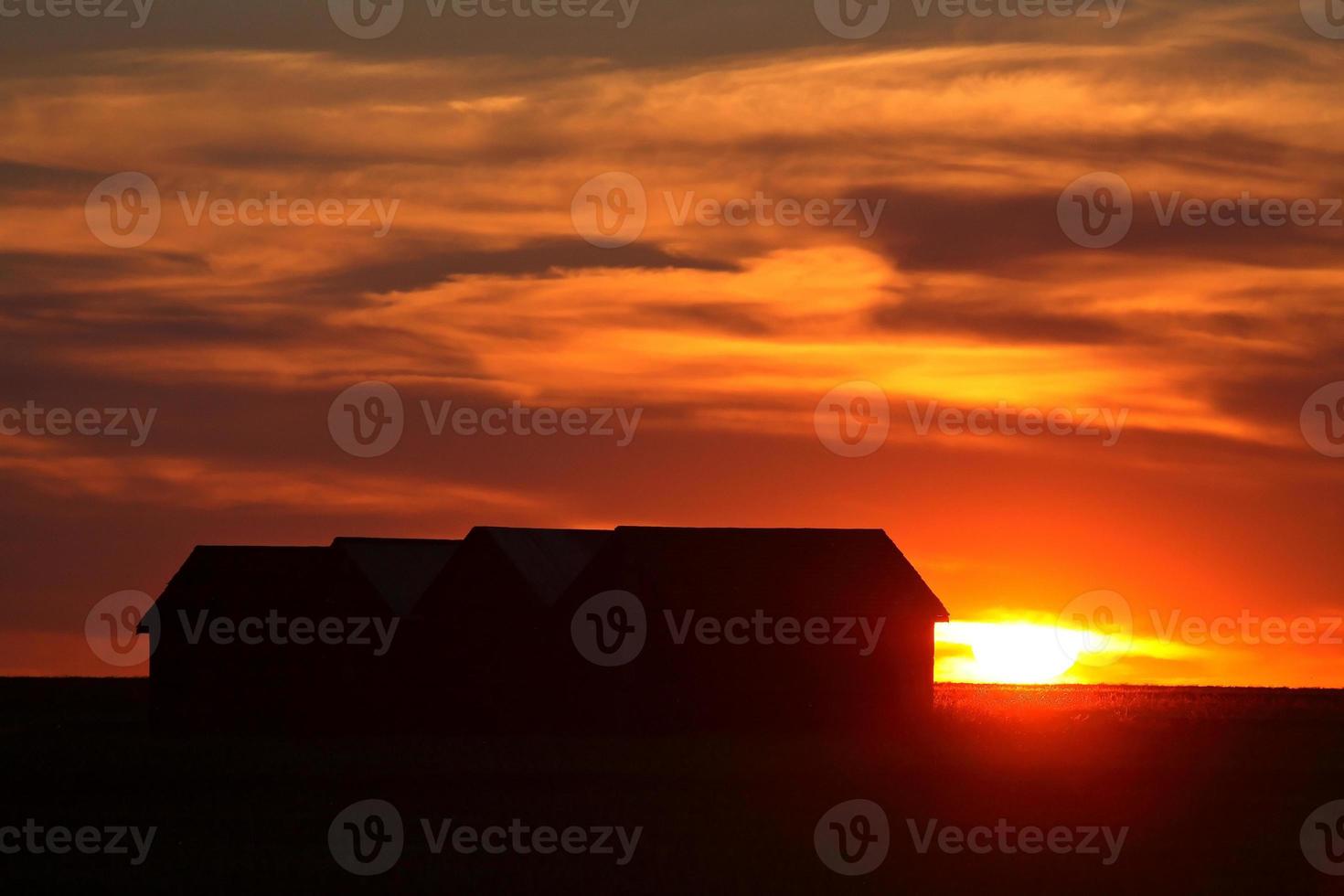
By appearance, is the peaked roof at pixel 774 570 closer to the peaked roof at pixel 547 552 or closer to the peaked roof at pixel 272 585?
the peaked roof at pixel 547 552

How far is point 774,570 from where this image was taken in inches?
2569

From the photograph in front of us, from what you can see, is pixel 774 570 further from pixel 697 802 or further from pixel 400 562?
pixel 697 802

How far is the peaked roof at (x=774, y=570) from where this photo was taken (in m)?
64.3

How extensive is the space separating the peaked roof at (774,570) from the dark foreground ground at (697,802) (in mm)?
5490

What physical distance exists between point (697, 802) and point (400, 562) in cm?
3083

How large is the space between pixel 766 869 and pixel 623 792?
1087 cm

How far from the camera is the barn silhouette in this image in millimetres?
63375

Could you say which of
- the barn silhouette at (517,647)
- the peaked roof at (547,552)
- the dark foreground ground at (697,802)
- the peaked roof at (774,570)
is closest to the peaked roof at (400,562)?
the barn silhouette at (517,647)

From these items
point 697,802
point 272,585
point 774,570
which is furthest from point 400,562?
point 697,802

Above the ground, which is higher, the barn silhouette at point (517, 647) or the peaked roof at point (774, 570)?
the peaked roof at point (774, 570)

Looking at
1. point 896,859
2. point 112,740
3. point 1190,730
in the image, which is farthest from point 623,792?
point 1190,730

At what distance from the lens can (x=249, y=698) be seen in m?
64.0

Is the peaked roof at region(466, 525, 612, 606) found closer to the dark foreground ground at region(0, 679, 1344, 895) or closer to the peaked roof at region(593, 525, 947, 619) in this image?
the peaked roof at region(593, 525, 947, 619)

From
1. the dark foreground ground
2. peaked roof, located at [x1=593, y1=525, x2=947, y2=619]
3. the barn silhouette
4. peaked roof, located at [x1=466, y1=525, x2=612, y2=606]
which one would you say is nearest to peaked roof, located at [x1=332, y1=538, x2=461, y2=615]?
the barn silhouette
